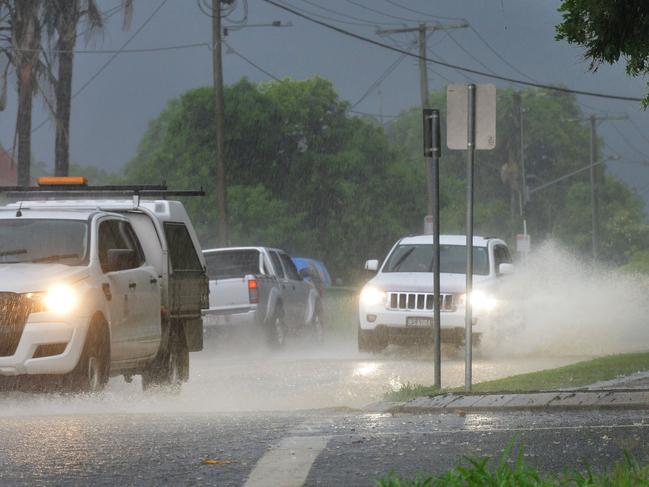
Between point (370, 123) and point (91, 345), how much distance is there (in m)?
65.9

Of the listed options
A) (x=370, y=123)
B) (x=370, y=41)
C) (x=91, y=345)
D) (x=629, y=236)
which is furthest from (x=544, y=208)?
(x=91, y=345)

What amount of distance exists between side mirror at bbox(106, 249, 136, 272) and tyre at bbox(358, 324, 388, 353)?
9.03 meters

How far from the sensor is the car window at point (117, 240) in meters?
14.0

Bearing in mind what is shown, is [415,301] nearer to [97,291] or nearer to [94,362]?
[97,291]

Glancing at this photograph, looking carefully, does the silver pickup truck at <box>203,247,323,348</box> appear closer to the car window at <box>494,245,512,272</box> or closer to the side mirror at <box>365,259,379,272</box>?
the side mirror at <box>365,259,379,272</box>

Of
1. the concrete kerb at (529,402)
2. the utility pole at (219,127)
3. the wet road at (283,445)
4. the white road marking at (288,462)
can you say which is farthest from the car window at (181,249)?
the utility pole at (219,127)

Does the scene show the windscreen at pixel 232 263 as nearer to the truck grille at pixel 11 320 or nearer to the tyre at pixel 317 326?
the tyre at pixel 317 326

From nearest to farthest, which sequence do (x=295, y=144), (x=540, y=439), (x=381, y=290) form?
(x=540, y=439) < (x=381, y=290) < (x=295, y=144)

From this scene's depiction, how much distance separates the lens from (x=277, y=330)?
24.2 m

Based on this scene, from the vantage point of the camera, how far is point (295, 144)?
7294cm

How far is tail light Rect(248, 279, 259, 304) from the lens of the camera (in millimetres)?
23141

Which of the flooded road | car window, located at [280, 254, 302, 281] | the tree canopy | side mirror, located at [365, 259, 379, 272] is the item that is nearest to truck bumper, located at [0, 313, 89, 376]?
the flooded road

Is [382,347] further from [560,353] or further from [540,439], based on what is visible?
[540,439]

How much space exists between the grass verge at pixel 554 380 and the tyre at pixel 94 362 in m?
2.53
